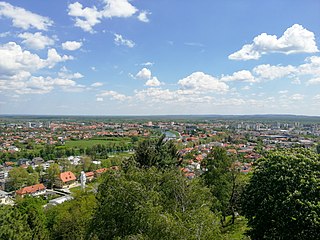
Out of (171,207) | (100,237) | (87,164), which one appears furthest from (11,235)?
(87,164)

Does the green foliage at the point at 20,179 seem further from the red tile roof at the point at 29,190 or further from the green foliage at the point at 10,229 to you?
the green foliage at the point at 10,229

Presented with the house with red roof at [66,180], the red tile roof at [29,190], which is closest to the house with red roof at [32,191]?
the red tile roof at [29,190]

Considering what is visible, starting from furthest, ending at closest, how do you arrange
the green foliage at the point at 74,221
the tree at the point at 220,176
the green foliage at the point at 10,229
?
the tree at the point at 220,176
the green foliage at the point at 74,221
the green foliage at the point at 10,229

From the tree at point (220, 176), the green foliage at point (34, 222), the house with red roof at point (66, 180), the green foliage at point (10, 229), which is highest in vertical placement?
the tree at point (220, 176)

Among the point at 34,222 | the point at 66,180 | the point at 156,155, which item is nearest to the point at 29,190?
the point at 66,180

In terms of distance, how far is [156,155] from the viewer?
59.1 feet

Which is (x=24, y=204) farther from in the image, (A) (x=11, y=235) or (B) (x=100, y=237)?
(B) (x=100, y=237)

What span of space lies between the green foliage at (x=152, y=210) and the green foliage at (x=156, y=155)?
190 inches

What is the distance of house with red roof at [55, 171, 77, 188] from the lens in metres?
47.0

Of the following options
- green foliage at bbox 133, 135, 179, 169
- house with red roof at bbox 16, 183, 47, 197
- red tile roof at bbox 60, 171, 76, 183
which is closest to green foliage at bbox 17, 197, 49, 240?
green foliage at bbox 133, 135, 179, 169

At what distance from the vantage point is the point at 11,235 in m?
12.3

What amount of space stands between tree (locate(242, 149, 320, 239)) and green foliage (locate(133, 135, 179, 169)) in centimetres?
584

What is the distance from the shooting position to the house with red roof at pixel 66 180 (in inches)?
1850

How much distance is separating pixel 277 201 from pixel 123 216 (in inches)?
231
